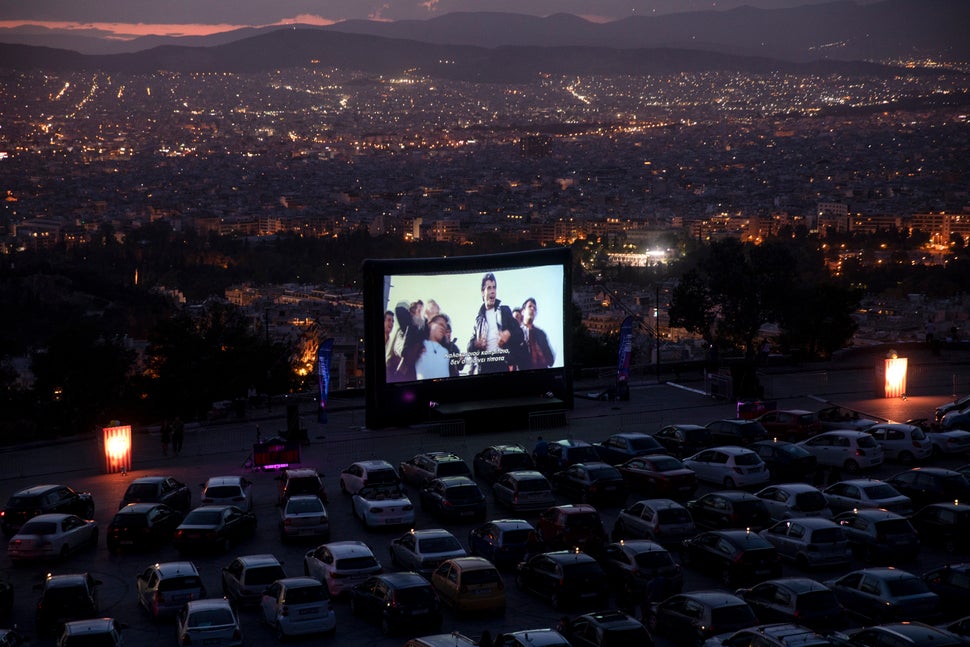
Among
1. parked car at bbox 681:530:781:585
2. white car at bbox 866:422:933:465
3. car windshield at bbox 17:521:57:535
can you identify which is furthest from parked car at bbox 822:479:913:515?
car windshield at bbox 17:521:57:535

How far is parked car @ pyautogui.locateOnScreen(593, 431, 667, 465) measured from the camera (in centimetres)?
1686

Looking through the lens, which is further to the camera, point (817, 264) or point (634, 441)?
point (817, 264)

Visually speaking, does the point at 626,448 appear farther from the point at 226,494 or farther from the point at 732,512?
the point at 226,494

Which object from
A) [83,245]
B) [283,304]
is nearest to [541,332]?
[283,304]

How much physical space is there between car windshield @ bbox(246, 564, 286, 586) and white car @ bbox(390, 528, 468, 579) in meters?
1.41

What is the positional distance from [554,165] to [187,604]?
17823 centimetres

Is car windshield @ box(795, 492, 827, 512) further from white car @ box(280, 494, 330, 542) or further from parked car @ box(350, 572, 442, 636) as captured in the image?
white car @ box(280, 494, 330, 542)

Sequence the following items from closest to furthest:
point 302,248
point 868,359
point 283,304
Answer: point 868,359 → point 283,304 → point 302,248

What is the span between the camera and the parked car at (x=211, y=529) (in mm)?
13164

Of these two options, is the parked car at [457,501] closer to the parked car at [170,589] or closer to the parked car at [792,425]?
the parked car at [170,589]

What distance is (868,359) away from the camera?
26.4 m

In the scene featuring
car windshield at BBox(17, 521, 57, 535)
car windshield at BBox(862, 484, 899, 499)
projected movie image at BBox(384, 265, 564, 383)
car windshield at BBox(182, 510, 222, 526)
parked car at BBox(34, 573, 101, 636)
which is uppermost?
projected movie image at BBox(384, 265, 564, 383)

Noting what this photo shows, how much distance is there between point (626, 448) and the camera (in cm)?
1705

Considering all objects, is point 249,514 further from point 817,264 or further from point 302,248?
point 302,248
